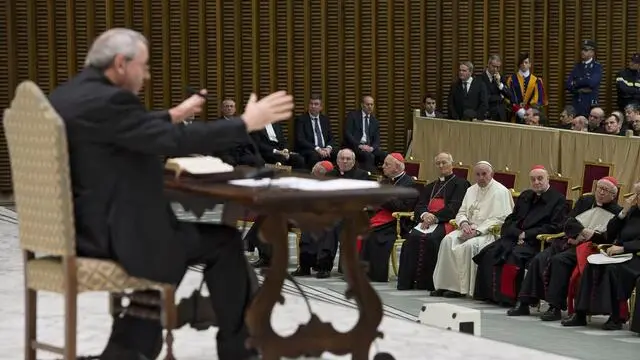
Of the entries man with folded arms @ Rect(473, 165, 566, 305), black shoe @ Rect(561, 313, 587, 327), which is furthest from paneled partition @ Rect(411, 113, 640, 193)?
black shoe @ Rect(561, 313, 587, 327)

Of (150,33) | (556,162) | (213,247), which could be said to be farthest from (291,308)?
(150,33)

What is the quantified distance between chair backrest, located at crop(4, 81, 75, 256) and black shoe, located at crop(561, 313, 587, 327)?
20.4 ft

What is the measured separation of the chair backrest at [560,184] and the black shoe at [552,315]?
1348 millimetres

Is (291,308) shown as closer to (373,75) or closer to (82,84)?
(82,84)

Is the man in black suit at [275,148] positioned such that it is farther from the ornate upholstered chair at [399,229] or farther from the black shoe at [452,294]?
the black shoe at [452,294]

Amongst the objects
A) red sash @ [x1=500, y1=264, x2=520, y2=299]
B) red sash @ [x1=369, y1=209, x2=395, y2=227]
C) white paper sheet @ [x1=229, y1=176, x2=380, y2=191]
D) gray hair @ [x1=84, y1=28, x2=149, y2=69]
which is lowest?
red sash @ [x1=500, y1=264, x2=520, y2=299]

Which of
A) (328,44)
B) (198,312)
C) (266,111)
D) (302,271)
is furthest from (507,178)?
(266,111)

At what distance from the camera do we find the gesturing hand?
462cm

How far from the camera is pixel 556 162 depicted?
44.4 ft

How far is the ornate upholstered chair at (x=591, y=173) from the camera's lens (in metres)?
12.0

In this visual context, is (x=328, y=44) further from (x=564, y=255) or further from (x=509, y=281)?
(x=564, y=255)

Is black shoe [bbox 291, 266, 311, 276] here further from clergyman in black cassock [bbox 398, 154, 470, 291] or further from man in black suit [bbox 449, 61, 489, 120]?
man in black suit [bbox 449, 61, 489, 120]

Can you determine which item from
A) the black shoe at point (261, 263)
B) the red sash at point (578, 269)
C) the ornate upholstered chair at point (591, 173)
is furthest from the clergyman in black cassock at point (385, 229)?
the red sash at point (578, 269)

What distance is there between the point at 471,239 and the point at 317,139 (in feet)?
15.5
